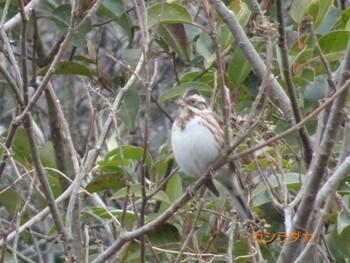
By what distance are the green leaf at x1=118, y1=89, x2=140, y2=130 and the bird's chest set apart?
0.66 ft

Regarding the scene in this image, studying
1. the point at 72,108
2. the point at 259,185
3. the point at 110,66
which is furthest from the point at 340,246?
the point at 110,66

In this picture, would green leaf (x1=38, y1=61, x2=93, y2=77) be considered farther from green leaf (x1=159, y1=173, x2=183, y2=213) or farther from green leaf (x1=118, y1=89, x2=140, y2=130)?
green leaf (x1=159, y1=173, x2=183, y2=213)

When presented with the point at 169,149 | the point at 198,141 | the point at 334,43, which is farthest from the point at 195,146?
the point at 334,43

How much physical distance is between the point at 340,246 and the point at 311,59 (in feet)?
Result: 2.31

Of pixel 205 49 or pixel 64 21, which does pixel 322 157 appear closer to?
pixel 205 49

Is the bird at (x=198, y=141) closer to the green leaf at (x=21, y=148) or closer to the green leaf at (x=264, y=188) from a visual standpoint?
the green leaf at (x=264, y=188)

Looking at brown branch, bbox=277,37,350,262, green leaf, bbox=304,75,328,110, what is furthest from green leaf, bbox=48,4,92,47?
brown branch, bbox=277,37,350,262

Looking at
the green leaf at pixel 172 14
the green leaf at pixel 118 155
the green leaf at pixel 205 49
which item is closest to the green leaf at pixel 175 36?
the green leaf at pixel 205 49

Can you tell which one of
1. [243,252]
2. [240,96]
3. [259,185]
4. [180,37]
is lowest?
[243,252]

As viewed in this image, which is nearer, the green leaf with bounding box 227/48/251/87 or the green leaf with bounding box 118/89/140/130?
the green leaf with bounding box 227/48/251/87

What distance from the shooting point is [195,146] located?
12.8 ft

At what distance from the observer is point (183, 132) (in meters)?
3.96

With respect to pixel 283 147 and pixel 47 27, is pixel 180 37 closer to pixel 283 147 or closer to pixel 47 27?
pixel 283 147

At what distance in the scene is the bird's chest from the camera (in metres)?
3.90
